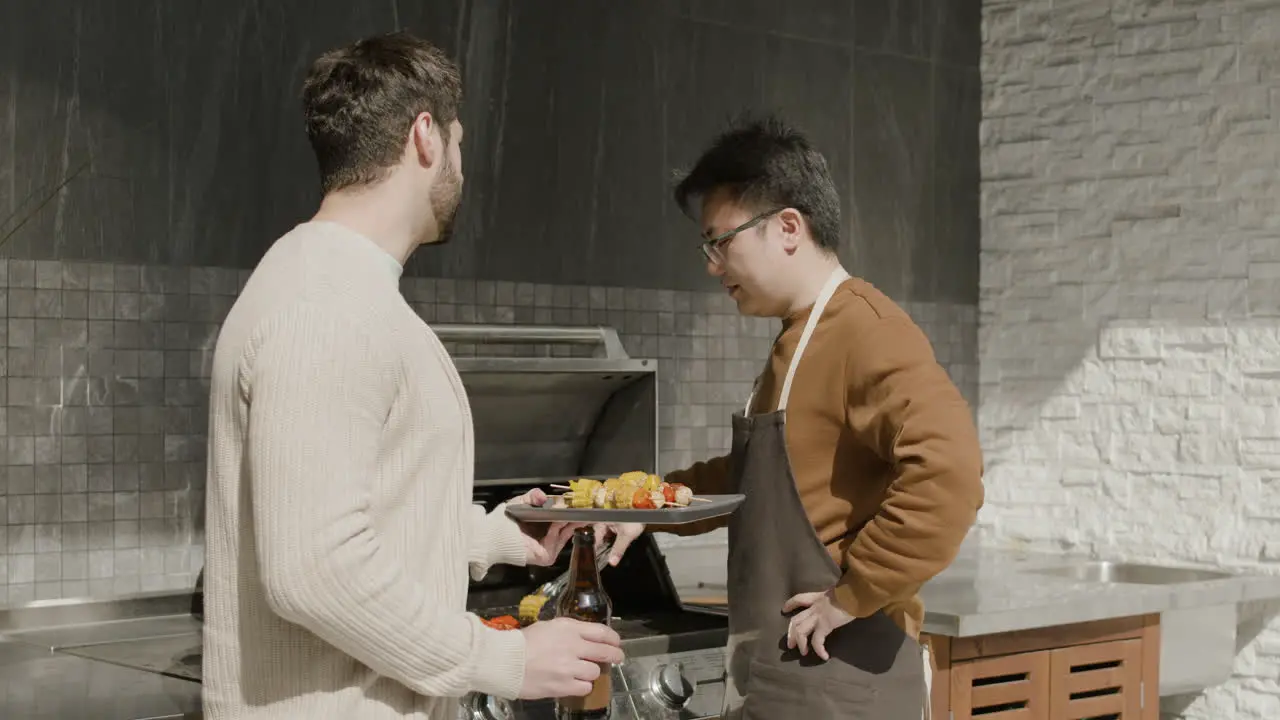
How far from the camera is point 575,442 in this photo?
325cm

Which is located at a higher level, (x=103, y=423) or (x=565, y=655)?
(x=103, y=423)

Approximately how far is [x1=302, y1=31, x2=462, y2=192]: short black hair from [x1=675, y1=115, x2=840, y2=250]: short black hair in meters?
0.86

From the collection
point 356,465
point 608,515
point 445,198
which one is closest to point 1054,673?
point 608,515

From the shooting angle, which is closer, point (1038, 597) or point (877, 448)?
point (877, 448)

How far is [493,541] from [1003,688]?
1.55 meters

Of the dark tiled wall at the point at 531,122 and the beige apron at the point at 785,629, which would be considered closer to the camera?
the beige apron at the point at 785,629

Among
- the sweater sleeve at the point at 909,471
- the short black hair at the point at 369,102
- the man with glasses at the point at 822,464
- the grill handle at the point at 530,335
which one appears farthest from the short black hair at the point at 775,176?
the short black hair at the point at 369,102

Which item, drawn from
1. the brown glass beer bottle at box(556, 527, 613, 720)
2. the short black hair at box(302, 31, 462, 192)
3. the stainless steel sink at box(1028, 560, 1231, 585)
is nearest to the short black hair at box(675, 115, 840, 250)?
the brown glass beer bottle at box(556, 527, 613, 720)

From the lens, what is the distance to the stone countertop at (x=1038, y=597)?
10.2 feet

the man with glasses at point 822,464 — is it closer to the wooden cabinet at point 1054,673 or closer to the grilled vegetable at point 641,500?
the grilled vegetable at point 641,500

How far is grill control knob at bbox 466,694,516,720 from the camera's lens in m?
2.45

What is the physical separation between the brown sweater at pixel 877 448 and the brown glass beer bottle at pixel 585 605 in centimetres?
34

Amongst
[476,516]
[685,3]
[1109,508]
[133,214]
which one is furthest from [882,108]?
[476,516]

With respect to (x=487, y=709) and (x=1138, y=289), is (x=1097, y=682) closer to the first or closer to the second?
(x=1138, y=289)
